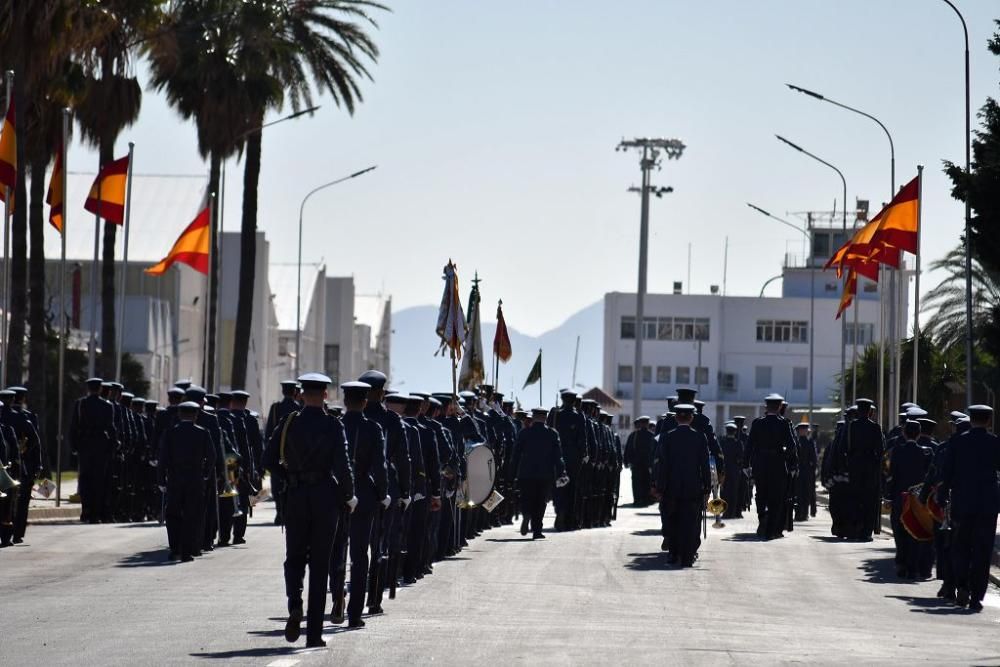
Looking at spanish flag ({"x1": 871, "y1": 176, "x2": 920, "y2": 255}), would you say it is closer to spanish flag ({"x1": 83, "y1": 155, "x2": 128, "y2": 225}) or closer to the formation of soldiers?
the formation of soldiers

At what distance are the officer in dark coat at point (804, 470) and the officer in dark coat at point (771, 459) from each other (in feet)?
20.5

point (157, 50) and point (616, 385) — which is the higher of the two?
point (157, 50)

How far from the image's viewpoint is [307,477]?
42.4ft

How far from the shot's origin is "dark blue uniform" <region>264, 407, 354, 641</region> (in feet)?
42.4

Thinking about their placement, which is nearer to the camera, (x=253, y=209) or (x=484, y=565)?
(x=484, y=565)

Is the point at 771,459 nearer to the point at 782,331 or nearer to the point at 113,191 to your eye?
the point at 113,191

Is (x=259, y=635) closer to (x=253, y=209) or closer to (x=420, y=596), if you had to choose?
(x=420, y=596)

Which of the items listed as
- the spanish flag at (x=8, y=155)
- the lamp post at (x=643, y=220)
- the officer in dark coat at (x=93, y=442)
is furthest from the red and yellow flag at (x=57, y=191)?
the lamp post at (x=643, y=220)

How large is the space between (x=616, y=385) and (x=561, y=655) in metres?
95.3

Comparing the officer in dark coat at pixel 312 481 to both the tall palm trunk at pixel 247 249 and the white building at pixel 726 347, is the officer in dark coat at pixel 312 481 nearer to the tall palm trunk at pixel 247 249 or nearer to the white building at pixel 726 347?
the tall palm trunk at pixel 247 249

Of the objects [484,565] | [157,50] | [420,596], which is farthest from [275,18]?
[420,596]

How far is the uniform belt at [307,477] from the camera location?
42.4ft

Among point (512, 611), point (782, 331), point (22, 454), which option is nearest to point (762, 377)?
point (782, 331)

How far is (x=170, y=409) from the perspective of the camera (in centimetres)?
2331
